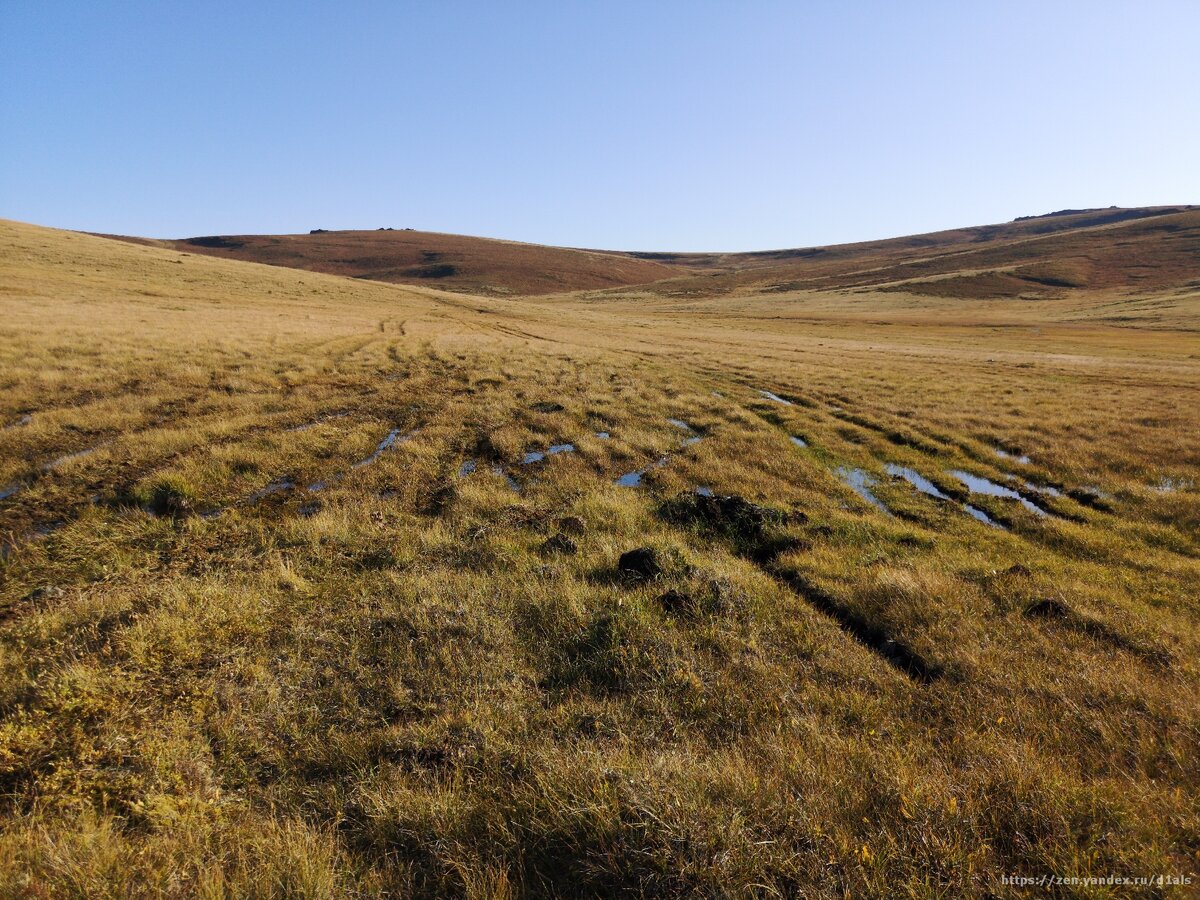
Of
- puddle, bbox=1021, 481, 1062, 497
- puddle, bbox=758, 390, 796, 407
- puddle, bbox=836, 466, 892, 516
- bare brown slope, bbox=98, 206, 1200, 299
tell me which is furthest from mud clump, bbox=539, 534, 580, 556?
bare brown slope, bbox=98, 206, 1200, 299

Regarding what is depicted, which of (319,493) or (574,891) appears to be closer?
(574,891)

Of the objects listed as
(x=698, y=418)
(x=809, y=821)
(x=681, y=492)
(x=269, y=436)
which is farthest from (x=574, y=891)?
(x=698, y=418)

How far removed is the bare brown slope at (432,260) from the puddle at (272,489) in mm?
128818

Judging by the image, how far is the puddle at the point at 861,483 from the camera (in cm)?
1101

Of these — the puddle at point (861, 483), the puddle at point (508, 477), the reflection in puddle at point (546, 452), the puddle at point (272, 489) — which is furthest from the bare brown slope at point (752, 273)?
the puddle at point (272, 489)

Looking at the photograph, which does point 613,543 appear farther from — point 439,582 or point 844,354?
point 844,354

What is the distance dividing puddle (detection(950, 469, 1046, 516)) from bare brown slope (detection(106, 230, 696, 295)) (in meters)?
130

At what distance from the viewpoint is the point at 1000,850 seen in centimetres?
316

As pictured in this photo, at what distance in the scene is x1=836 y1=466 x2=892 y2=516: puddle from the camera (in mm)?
11012

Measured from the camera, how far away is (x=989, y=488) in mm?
12414

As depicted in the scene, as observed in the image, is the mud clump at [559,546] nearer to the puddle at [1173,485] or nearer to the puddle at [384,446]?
the puddle at [384,446]

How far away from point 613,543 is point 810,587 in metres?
2.99

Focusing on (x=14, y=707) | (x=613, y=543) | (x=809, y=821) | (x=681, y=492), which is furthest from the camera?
(x=681, y=492)

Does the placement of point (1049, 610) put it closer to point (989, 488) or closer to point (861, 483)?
point (861, 483)
